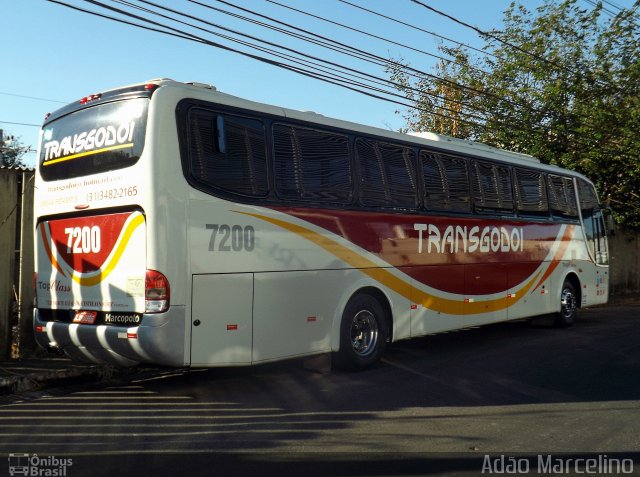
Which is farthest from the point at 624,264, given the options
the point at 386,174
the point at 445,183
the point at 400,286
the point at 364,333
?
the point at 364,333

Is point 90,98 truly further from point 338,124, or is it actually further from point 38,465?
point 38,465

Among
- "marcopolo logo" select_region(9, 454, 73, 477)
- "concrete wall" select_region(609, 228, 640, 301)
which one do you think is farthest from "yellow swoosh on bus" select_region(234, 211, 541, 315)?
"concrete wall" select_region(609, 228, 640, 301)

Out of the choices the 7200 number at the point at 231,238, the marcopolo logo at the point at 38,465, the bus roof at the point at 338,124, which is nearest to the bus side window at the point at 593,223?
the bus roof at the point at 338,124

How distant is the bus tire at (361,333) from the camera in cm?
829

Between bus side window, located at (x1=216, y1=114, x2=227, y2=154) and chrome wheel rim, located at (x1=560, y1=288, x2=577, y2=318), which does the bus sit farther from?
chrome wheel rim, located at (x1=560, y1=288, x2=577, y2=318)

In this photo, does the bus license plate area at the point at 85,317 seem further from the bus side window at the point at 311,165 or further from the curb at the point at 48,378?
the bus side window at the point at 311,165

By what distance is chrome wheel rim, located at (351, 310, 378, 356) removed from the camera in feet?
28.1

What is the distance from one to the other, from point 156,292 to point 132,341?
57 centimetres

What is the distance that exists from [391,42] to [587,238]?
251 inches

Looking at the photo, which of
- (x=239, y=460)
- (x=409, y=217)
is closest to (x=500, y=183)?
(x=409, y=217)

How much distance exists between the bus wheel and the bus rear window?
9.86 m

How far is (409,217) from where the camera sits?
9391 mm

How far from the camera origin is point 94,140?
7148 millimetres

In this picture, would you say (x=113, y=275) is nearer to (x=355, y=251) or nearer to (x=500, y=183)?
(x=355, y=251)
